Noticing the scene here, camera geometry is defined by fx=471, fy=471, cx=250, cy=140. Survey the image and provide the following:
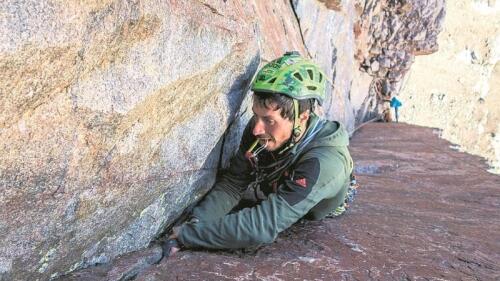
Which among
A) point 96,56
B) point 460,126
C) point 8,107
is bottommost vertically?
point 460,126

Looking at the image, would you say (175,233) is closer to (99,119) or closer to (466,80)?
(99,119)

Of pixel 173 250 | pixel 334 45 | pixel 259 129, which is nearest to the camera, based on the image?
pixel 173 250

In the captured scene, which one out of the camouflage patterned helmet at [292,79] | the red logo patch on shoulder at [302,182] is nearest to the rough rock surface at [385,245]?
the red logo patch on shoulder at [302,182]

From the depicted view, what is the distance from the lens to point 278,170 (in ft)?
13.1

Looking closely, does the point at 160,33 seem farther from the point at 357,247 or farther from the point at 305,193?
the point at 357,247

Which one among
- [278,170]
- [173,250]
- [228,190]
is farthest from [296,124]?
[173,250]

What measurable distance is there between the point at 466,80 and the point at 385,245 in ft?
77.2

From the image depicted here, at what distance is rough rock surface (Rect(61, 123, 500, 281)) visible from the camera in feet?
10.7

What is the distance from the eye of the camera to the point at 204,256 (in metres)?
3.41

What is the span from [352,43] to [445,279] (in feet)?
31.1

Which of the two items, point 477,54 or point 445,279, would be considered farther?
point 477,54

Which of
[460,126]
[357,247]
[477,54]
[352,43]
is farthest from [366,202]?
[477,54]

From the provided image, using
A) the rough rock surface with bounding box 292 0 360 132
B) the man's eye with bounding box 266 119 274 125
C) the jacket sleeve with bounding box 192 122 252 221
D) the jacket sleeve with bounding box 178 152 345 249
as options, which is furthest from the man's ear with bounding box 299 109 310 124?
the rough rock surface with bounding box 292 0 360 132

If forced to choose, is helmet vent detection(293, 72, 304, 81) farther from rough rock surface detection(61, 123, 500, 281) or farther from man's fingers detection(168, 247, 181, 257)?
man's fingers detection(168, 247, 181, 257)
